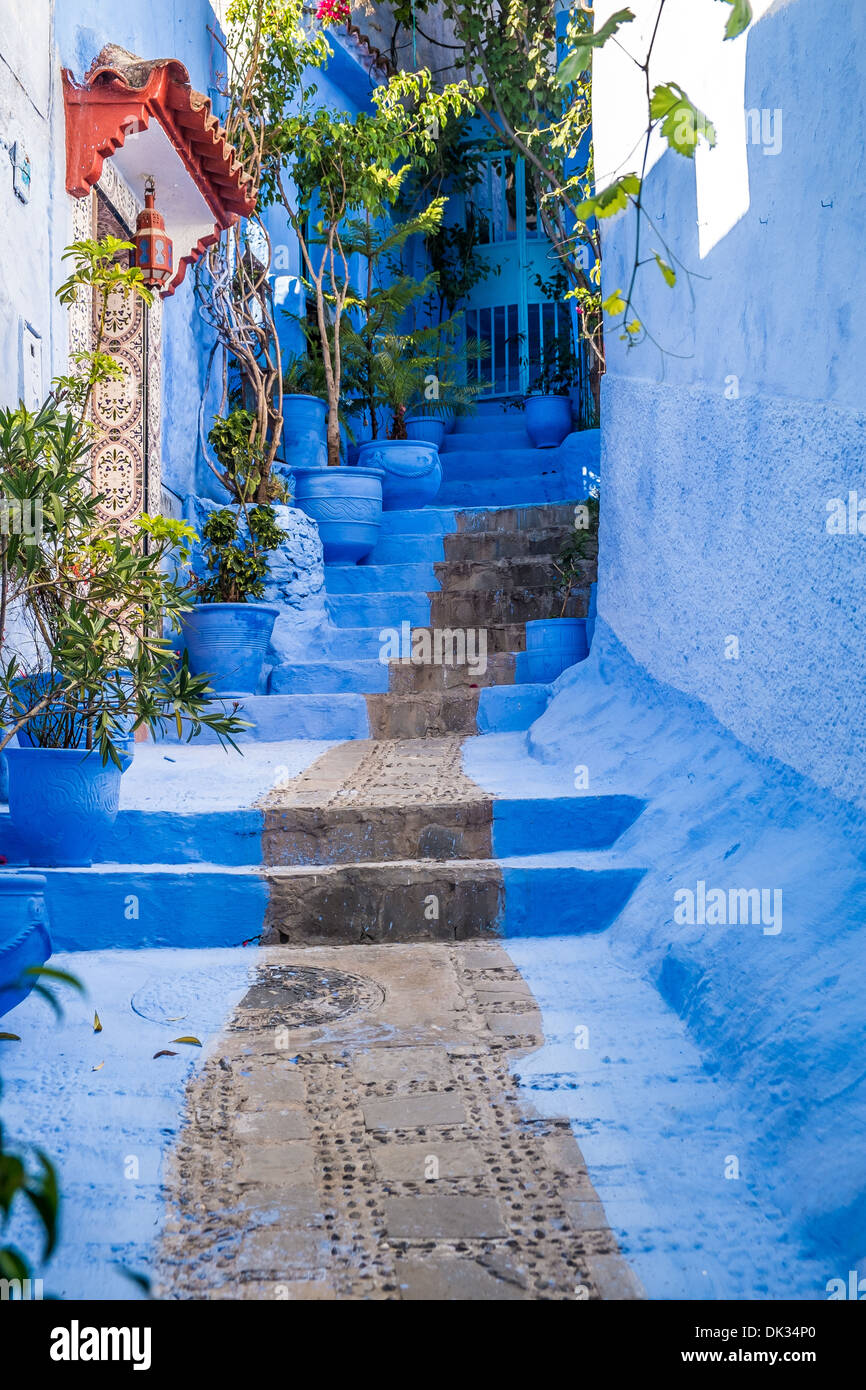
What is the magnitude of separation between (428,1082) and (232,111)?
21.2ft

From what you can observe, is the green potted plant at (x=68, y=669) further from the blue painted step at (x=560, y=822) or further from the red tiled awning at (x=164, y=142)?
the red tiled awning at (x=164, y=142)

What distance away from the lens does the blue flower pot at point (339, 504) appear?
7.20 meters

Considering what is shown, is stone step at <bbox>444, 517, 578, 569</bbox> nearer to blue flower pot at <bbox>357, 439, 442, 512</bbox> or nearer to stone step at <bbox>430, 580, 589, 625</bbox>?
stone step at <bbox>430, 580, 589, 625</bbox>

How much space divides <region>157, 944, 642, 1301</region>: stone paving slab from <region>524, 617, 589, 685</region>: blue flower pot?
3.04 metres

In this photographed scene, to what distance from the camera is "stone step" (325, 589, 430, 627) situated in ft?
22.0

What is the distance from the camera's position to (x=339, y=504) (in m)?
7.20

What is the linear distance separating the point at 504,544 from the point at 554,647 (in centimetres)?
139

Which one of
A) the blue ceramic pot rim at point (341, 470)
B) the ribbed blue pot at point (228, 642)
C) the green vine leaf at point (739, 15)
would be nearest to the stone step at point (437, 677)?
the ribbed blue pot at point (228, 642)

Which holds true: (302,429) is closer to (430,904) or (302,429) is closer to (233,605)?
(233,605)

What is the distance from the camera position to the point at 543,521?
734cm

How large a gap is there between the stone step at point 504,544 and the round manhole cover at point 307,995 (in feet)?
13.5

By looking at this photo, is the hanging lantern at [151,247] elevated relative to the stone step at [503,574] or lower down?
Answer: elevated

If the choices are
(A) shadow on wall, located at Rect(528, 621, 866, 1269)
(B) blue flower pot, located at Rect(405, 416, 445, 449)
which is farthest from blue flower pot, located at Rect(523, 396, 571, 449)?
(A) shadow on wall, located at Rect(528, 621, 866, 1269)
